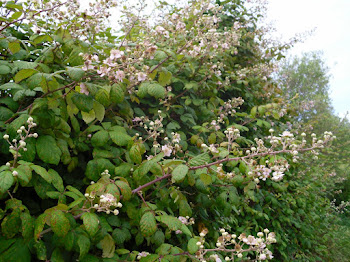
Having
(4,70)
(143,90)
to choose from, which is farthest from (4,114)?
(143,90)

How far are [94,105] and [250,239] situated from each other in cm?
117

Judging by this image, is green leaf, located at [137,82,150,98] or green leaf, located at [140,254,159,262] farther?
green leaf, located at [137,82,150,98]

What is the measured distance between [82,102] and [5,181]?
21.2 inches

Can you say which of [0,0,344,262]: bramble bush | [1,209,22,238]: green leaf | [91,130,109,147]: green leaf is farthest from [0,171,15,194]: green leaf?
[91,130,109,147]: green leaf

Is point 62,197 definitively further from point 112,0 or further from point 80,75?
point 112,0

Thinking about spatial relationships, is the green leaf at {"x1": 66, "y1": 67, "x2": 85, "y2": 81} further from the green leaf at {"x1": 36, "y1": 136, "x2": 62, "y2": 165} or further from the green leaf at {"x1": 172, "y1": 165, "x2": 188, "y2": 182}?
the green leaf at {"x1": 172, "y1": 165, "x2": 188, "y2": 182}

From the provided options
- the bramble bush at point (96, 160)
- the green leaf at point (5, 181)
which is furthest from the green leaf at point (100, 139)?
the green leaf at point (5, 181)

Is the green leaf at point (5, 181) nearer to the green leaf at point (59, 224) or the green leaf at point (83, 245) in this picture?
the green leaf at point (59, 224)

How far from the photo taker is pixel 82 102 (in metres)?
1.47

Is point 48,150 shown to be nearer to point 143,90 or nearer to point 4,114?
point 4,114

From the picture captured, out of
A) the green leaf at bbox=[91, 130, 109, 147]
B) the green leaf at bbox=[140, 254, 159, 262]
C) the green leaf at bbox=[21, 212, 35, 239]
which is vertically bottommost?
the green leaf at bbox=[140, 254, 159, 262]

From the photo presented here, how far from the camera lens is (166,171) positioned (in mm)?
1728

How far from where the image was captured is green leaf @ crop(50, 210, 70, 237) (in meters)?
1.17

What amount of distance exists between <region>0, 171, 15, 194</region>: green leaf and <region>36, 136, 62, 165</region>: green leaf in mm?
302
